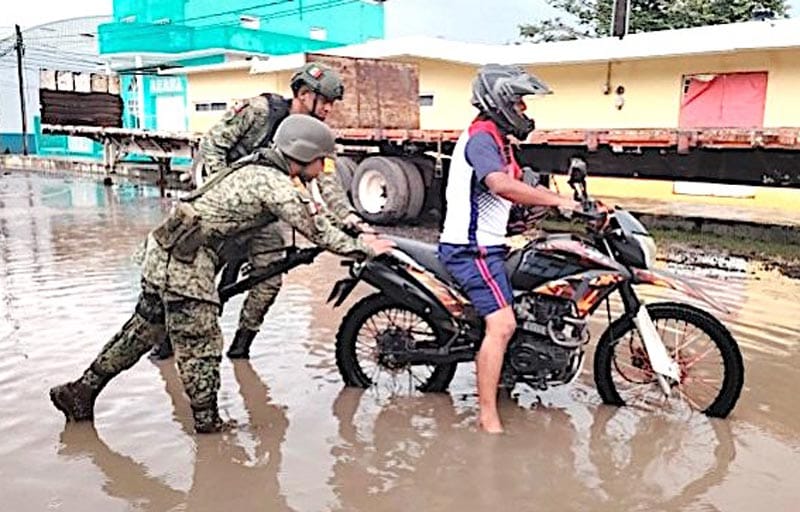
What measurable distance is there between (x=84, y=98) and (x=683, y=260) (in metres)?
21.3

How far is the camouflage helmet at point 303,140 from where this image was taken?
154 inches

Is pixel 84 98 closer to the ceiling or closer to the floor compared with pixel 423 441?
closer to the ceiling

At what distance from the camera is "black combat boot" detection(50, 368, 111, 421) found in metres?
4.28

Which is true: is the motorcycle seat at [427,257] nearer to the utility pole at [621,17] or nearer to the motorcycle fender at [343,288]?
the motorcycle fender at [343,288]

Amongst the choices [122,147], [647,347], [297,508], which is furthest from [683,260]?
[122,147]

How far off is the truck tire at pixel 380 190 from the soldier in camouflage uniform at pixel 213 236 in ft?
27.9

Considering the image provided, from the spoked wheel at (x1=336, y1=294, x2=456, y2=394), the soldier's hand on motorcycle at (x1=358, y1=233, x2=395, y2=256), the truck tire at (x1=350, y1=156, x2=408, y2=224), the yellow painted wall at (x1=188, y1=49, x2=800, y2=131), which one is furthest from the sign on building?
the soldier's hand on motorcycle at (x1=358, y1=233, x2=395, y2=256)

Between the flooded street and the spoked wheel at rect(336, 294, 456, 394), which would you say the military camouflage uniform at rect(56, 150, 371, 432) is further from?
the spoked wheel at rect(336, 294, 456, 394)

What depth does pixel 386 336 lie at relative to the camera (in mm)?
4715

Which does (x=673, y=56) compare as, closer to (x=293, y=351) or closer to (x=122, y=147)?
(x=293, y=351)

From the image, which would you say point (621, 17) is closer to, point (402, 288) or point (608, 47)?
point (608, 47)

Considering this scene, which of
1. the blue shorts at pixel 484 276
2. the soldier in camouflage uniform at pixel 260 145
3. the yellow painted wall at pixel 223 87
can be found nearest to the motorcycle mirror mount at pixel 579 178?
the blue shorts at pixel 484 276

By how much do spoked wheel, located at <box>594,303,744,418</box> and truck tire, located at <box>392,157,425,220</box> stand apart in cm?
808

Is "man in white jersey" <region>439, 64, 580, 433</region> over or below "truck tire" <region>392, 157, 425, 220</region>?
over
